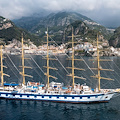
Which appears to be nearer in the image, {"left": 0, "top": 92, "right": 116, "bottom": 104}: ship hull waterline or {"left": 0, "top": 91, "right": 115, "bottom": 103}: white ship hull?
{"left": 0, "top": 91, "right": 115, "bottom": 103}: white ship hull

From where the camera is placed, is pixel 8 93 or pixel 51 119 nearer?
pixel 51 119

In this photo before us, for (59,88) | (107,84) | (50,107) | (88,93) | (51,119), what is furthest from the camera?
(107,84)

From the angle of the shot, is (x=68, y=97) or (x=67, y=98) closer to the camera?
(x=68, y=97)

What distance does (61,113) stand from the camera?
42344 millimetres

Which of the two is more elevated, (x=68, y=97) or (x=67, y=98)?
(x=68, y=97)

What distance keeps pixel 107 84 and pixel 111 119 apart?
33.6m

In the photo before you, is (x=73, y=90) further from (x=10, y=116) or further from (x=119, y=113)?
(x=10, y=116)

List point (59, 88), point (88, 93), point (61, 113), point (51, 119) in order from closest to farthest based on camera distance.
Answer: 1. point (51, 119)
2. point (61, 113)
3. point (88, 93)
4. point (59, 88)

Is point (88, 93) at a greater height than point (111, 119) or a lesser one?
greater

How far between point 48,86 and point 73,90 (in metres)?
8.76

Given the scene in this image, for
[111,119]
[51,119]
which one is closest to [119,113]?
[111,119]

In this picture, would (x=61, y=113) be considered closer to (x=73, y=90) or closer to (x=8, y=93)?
(x=73, y=90)

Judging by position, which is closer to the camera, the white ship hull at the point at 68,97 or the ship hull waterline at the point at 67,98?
the white ship hull at the point at 68,97

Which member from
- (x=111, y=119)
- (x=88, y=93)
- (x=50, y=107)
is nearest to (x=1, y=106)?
(x=50, y=107)
